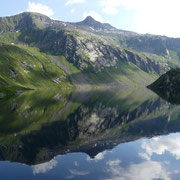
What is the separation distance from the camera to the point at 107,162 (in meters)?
37.4

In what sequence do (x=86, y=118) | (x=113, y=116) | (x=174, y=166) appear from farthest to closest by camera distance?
(x=113, y=116), (x=86, y=118), (x=174, y=166)

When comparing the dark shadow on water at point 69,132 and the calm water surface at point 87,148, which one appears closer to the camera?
the calm water surface at point 87,148

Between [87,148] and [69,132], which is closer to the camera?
[87,148]

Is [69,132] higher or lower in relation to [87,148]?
higher

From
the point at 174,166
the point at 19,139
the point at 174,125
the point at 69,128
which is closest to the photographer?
the point at 174,166

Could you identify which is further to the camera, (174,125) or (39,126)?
(174,125)

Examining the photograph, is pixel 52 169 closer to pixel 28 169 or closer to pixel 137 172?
pixel 28 169

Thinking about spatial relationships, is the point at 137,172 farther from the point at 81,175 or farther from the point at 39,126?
the point at 39,126

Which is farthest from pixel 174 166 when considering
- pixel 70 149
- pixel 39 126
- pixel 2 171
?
pixel 39 126

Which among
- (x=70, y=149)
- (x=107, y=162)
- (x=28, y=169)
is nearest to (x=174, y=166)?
(x=107, y=162)

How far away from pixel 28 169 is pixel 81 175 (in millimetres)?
9372

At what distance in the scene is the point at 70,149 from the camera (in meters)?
44.3

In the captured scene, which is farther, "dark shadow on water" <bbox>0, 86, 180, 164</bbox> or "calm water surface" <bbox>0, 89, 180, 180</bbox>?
"dark shadow on water" <bbox>0, 86, 180, 164</bbox>

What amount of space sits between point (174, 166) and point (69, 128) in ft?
112
